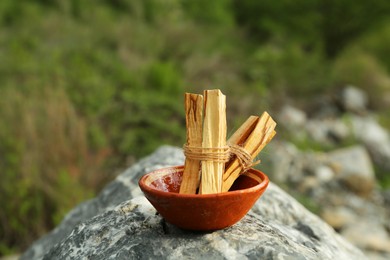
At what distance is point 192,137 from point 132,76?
22.6 feet

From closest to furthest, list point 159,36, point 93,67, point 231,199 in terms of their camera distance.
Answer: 1. point 231,199
2. point 93,67
3. point 159,36

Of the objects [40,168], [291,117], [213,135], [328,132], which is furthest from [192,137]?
[291,117]

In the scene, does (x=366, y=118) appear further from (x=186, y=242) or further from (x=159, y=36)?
(x=186, y=242)

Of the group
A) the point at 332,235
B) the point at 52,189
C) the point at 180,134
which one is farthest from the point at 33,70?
the point at 332,235

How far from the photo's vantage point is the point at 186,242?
1897 millimetres

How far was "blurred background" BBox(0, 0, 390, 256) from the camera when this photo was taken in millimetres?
5395

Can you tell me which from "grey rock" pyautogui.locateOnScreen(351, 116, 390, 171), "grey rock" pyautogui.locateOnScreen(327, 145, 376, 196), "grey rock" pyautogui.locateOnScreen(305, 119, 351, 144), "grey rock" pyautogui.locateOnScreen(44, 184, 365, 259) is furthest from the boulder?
"grey rock" pyautogui.locateOnScreen(305, 119, 351, 144)

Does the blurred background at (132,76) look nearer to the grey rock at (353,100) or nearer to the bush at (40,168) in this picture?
the bush at (40,168)

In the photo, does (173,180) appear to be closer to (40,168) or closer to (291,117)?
(40,168)

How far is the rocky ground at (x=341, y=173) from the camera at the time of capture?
622cm

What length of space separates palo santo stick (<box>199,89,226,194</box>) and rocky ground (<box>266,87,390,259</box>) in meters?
2.55

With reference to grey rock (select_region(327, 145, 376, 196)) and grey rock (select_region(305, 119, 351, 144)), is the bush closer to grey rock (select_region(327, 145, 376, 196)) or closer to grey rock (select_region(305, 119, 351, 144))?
grey rock (select_region(327, 145, 376, 196))

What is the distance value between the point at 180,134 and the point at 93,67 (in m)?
2.88

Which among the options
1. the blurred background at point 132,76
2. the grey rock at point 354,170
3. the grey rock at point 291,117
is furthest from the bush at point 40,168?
the grey rock at point 291,117
